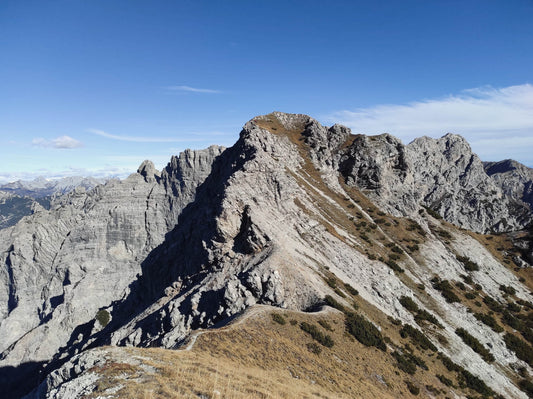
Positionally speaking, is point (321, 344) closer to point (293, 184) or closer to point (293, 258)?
point (293, 258)

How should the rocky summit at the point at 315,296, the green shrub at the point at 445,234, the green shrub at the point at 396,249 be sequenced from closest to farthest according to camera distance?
the rocky summit at the point at 315,296 < the green shrub at the point at 396,249 < the green shrub at the point at 445,234

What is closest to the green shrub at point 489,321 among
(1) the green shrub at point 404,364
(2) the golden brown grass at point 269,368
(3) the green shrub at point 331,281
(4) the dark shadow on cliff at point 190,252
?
(2) the golden brown grass at point 269,368

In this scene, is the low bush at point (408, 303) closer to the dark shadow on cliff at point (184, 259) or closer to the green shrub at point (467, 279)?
the green shrub at point (467, 279)

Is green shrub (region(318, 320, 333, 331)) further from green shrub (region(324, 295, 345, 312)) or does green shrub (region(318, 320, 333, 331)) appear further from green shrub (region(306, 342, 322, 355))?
green shrub (region(324, 295, 345, 312))

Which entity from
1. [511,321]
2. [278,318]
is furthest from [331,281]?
[511,321]

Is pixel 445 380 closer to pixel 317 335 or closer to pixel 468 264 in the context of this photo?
pixel 317 335

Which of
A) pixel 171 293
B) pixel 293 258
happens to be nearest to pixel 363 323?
pixel 293 258

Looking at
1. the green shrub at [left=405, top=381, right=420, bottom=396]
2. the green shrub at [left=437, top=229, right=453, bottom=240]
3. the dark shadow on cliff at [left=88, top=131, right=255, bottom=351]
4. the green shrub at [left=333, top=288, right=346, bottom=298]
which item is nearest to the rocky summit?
the green shrub at [left=405, top=381, right=420, bottom=396]
